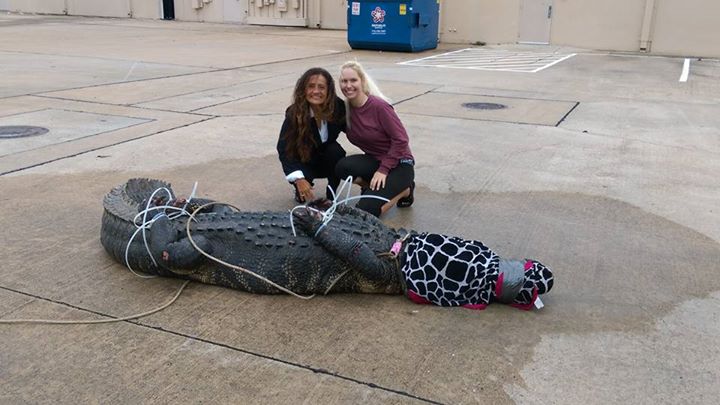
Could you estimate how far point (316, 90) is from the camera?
166 inches

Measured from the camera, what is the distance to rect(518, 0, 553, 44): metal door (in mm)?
17859

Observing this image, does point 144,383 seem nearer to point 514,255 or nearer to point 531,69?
point 514,255

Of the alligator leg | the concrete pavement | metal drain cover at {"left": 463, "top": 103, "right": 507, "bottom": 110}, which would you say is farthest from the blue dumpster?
the alligator leg

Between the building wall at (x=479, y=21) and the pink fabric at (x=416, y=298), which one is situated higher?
the building wall at (x=479, y=21)

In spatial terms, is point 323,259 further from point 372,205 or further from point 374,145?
point 374,145

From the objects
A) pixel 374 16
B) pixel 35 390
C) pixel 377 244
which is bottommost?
pixel 35 390

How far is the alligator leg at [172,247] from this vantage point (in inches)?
126

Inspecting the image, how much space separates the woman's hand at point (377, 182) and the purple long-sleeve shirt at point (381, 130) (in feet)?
0.18

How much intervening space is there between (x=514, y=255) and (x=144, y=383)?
7.28ft

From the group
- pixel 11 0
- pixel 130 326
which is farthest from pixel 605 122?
pixel 11 0

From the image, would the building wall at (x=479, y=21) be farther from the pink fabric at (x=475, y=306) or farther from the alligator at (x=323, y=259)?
the pink fabric at (x=475, y=306)

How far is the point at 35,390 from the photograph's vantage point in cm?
249

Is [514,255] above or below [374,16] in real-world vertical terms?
below

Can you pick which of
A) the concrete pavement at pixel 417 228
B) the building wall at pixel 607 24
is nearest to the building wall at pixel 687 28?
the building wall at pixel 607 24
